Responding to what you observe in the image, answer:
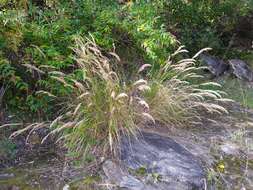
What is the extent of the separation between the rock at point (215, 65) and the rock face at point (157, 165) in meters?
3.24

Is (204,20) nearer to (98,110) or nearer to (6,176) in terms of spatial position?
(98,110)

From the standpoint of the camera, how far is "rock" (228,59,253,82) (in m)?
7.46

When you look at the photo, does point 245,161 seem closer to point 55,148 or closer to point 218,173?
point 218,173

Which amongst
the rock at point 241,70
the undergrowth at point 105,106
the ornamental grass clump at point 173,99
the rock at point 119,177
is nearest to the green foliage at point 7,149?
the undergrowth at point 105,106

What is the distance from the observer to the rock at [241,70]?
7.46m

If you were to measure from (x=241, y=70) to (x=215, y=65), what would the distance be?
450mm

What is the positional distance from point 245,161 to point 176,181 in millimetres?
878

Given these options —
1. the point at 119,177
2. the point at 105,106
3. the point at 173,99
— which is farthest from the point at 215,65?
the point at 119,177

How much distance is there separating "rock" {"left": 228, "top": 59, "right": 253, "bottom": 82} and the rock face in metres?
3.46

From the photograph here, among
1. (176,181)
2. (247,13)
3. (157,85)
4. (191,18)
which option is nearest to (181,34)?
(191,18)

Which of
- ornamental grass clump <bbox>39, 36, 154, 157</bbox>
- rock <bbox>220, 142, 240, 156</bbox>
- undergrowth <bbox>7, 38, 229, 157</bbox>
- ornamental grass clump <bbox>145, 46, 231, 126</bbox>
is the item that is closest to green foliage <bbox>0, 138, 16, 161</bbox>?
undergrowth <bbox>7, 38, 229, 157</bbox>

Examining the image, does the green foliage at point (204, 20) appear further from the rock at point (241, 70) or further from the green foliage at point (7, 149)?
the green foliage at point (7, 149)

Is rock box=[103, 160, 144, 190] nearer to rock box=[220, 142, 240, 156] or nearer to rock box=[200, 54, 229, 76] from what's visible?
rock box=[220, 142, 240, 156]

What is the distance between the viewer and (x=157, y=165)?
4.01 metres
